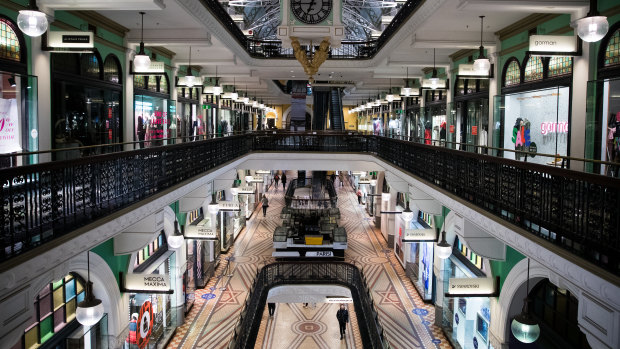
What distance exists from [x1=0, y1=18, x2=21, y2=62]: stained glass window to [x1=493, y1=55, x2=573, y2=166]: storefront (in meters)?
8.07

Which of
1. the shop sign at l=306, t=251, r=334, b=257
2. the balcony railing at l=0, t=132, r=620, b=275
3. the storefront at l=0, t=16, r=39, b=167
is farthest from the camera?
the shop sign at l=306, t=251, r=334, b=257

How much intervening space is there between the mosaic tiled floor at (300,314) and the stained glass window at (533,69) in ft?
24.5

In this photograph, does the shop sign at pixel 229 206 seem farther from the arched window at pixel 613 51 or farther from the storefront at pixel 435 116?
the arched window at pixel 613 51

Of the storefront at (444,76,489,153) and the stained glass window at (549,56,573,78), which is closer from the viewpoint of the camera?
the stained glass window at (549,56,573,78)

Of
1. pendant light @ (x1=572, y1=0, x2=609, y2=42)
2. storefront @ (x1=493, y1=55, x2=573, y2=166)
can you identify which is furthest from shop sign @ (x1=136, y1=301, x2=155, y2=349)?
pendant light @ (x1=572, y1=0, x2=609, y2=42)

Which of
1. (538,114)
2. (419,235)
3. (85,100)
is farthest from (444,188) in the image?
(85,100)

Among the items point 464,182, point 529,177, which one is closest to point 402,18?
point 464,182

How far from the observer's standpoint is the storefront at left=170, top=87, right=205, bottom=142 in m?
16.8

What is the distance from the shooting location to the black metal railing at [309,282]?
12.1 meters

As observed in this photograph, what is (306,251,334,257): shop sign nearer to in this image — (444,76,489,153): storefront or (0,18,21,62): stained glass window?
(444,76,489,153): storefront

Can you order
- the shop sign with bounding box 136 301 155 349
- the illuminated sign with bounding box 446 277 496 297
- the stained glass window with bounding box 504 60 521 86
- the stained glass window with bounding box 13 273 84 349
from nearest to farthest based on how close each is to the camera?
the stained glass window with bounding box 13 273 84 349
the illuminated sign with bounding box 446 277 496 297
the stained glass window with bounding box 504 60 521 86
the shop sign with bounding box 136 301 155 349

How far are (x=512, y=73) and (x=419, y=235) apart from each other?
17.0ft

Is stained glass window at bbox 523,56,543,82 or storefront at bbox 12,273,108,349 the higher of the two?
stained glass window at bbox 523,56,543,82

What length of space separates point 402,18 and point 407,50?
95.1 inches
